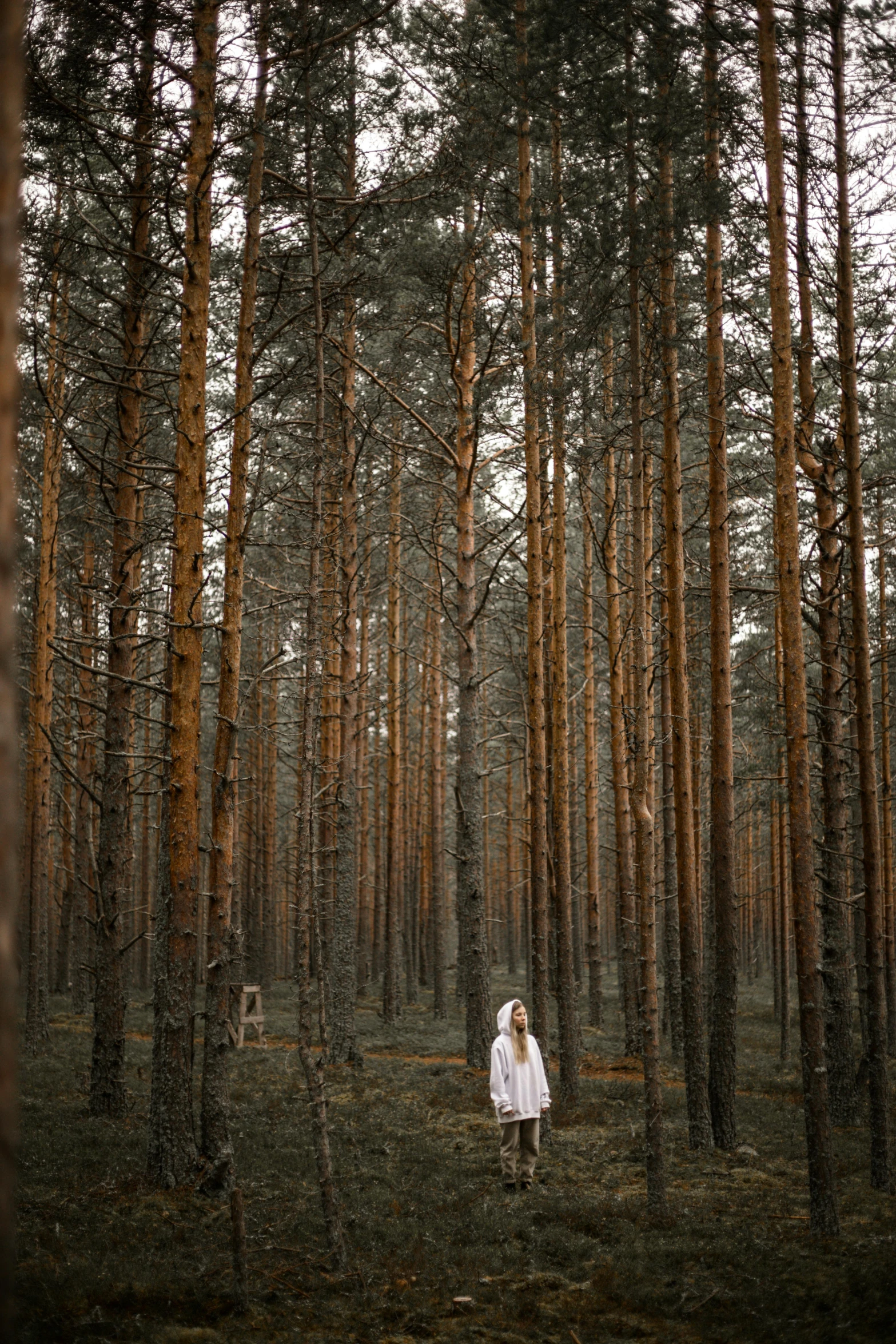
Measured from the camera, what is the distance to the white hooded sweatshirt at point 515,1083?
901 cm

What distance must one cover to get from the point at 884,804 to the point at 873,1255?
15212mm

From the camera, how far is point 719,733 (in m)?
10.3

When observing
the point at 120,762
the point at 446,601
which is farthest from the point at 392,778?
the point at 120,762

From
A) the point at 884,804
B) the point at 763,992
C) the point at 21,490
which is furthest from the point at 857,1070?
the point at 763,992

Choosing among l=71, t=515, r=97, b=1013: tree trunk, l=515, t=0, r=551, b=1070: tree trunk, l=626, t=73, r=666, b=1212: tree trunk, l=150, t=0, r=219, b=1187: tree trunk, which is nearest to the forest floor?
l=626, t=73, r=666, b=1212: tree trunk

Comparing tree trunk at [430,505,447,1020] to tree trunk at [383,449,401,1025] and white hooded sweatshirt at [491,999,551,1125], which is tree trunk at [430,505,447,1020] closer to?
tree trunk at [383,449,401,1025]

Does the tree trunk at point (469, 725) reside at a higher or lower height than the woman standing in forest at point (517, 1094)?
higher

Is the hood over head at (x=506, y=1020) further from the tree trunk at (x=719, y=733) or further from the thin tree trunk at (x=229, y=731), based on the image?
the thin tree trunk at (x=229, y=731)

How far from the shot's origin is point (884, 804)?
67.7ft

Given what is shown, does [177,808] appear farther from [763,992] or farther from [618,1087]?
[763,992]

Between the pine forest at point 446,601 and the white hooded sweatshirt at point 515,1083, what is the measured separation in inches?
2.3

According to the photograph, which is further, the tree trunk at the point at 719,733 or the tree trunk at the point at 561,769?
the tree trunk at the point at 561,769

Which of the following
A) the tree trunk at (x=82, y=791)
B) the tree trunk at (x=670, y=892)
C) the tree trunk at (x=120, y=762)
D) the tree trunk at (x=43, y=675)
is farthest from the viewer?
the tree trunk at (x=82, y=791)

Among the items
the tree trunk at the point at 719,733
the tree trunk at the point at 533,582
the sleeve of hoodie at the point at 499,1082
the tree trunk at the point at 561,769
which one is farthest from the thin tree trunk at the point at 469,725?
the sleeve of hoodie at the point at 499,1082
